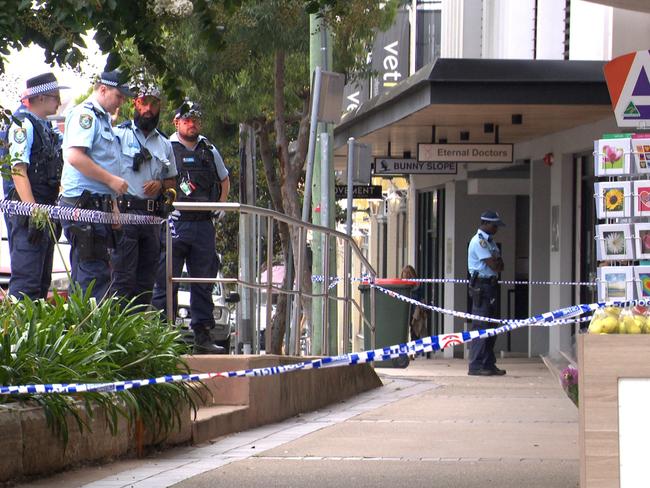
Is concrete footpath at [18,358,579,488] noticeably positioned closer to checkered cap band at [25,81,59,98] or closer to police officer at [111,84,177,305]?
police officer at [111,84,177,305]

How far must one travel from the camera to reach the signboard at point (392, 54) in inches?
Answer: 1019

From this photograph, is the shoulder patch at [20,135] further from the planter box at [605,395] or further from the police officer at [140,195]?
the planter box at [605,395]

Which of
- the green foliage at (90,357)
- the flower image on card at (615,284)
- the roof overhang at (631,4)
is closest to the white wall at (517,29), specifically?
the roof overhang at (631,4)

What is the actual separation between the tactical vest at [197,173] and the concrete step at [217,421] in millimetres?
1943

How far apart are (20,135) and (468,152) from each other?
10.9 meters

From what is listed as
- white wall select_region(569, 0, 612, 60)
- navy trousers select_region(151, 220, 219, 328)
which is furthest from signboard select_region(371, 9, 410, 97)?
navy trousers select_region(151, 220, 219, 328)

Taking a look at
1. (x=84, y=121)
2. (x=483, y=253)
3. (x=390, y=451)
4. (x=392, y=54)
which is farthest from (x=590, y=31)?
(x=392, y=54)

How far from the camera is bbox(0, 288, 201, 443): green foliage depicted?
673cm

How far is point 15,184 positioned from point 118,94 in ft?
2.86

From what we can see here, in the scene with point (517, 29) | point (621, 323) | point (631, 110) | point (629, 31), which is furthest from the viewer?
point (517, 29)

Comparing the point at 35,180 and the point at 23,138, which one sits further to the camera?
the point at 35,180

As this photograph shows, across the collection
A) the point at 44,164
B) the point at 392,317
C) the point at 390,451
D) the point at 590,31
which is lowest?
the point at 390,451

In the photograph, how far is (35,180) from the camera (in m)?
9.30

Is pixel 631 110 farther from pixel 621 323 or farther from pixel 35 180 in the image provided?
pixel 621 323
